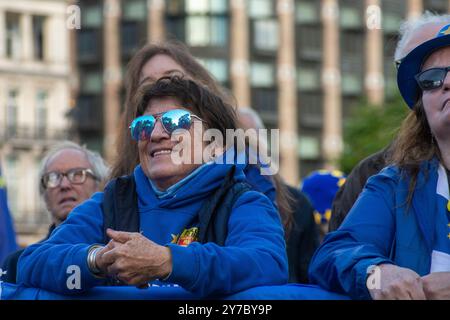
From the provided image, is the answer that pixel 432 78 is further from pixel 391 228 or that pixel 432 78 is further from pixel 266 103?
pixel 266 103

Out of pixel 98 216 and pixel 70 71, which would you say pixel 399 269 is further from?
pixel 70 71

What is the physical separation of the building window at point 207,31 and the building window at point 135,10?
2019 millimetres

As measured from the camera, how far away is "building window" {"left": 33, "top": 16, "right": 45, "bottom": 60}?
200 ft

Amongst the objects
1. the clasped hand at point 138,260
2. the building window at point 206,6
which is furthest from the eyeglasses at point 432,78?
the building window at point 206,6

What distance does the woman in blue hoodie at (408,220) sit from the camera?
4.79 m

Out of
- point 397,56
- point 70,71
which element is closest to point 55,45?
point 70,71

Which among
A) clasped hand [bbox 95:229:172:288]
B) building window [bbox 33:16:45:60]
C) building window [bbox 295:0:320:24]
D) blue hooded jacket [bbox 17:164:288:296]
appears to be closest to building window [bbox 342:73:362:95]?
building window [bbox 295:0:320:24]

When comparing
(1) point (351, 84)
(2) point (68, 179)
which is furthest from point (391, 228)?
(1) point (351, 84)

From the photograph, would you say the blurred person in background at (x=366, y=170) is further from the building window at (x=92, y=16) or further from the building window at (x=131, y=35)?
the building window at (x=92, y=16)

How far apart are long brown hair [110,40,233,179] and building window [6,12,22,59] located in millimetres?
52410

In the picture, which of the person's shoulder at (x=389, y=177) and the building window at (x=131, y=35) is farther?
the building window at (x=131, y=35)

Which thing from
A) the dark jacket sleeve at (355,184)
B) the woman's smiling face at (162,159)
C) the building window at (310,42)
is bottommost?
the dark jacket sleeve at (355,184)

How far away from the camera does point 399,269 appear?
15.5 ft
